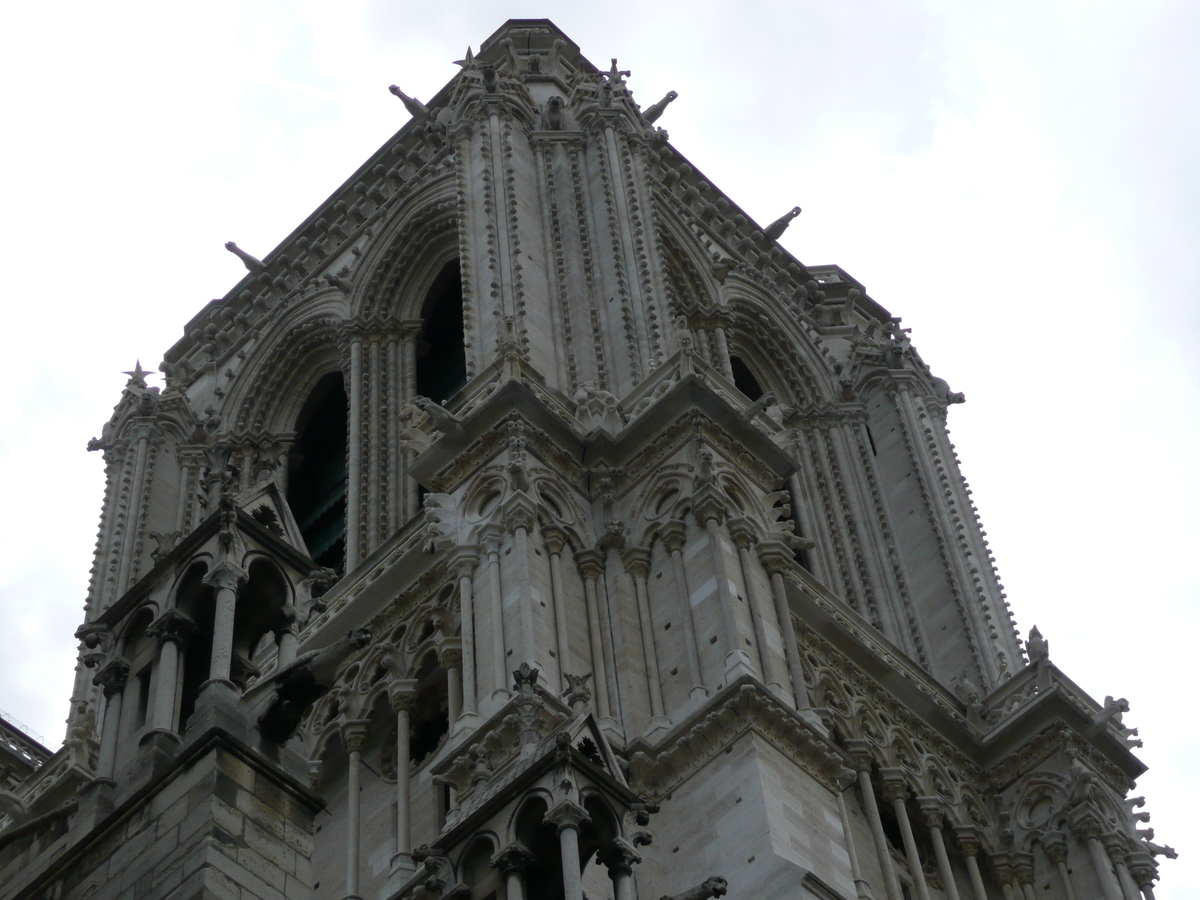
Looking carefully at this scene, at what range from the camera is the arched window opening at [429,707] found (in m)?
24.1

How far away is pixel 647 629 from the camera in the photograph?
23.2 m

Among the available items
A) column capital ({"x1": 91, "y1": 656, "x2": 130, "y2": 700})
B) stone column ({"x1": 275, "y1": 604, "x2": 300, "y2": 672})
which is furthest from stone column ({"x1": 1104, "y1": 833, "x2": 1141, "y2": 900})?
column capital ({"x1": 91, "y1": 656, "x2": 130, "y2": 700})

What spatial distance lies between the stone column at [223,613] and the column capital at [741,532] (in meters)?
7.37

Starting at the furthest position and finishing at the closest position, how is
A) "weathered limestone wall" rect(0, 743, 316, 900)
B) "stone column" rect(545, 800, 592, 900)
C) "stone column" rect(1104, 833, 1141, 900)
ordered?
"stone column" rect(1104, 833, 1141, 900) < "stone column" rect(545, 800, 592, 900) < "weathered limestone wall" rect(0, 743, 316, 900)

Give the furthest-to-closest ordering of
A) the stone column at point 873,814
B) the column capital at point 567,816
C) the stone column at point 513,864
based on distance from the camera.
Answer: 1. the stone column at point 873,814
2. the column capital at point 567,816
3. the stone column at point 513,864

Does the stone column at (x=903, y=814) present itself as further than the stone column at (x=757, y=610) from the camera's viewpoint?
Yes

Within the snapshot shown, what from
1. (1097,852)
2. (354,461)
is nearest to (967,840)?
(1097,852)

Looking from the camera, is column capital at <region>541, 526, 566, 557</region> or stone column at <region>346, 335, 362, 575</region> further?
stone column at <region>346, 335, 362, 575</region>

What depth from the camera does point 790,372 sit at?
3694 cm

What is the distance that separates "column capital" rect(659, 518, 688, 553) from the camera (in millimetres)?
23953

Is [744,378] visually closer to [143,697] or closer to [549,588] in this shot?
[549,588]

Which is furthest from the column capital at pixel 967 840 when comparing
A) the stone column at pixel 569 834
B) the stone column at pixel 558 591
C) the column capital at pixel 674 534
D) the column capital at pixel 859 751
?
the stone column at pixel 569 834

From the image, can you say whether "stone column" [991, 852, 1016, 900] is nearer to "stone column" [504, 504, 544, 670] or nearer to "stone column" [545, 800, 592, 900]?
"stone column" [504, 504, 544, 670]

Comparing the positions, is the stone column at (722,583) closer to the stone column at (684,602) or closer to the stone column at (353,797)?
the stone column at (684,602)
